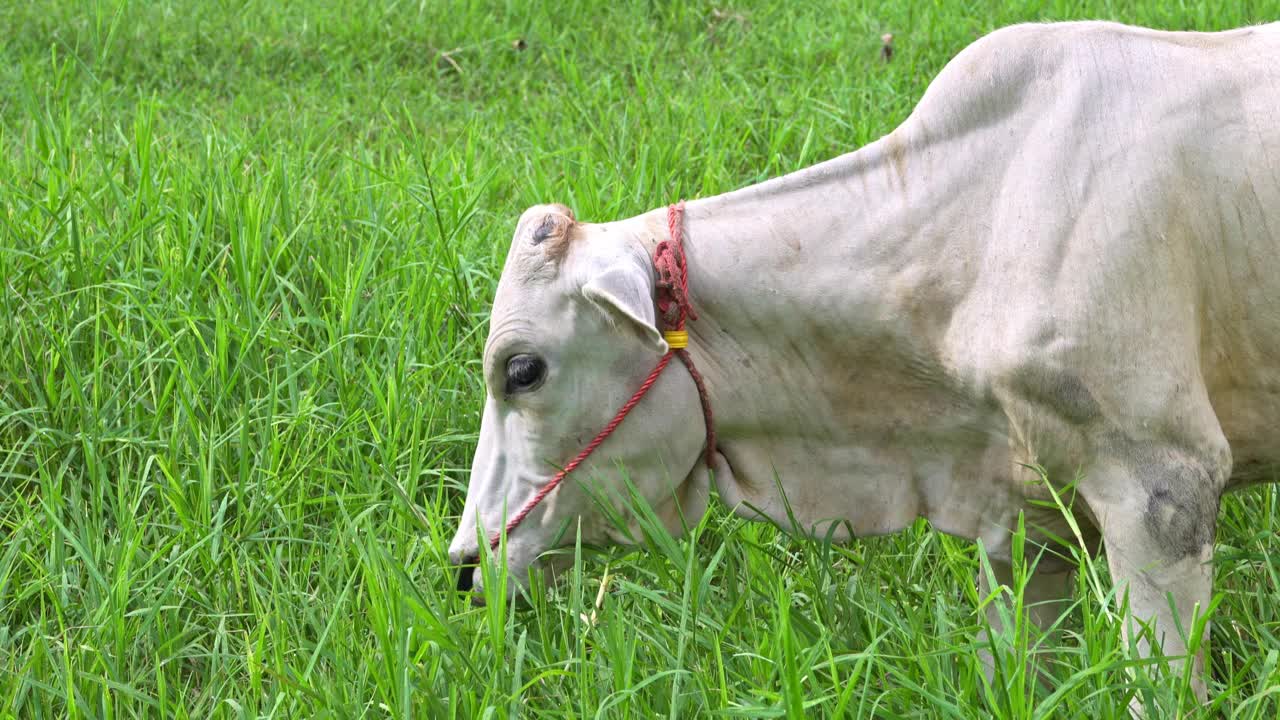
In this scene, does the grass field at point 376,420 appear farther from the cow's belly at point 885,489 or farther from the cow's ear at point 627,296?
the cow's ear at point 627,296

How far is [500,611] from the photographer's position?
267 cm

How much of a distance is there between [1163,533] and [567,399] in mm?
1110

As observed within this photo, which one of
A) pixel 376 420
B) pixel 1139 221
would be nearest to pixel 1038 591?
pixel 1139 221

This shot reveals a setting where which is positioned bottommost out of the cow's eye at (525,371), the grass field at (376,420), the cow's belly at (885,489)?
the grass field at (376,420)

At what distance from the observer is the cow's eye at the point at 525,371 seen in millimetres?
2842

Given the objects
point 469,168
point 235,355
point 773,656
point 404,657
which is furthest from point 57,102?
point 773,656

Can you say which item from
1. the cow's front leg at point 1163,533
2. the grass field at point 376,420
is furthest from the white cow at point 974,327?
the grass field at point 376,420

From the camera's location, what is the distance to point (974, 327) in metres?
2.71

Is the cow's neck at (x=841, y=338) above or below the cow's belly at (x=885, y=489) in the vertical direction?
above

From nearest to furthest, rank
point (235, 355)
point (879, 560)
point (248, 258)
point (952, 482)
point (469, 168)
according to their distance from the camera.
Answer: point (952, 482) → point (879, 560) → point (235, 355) → point (248, 258) → point (469, 168)

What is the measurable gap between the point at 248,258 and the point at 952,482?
7.61 feet

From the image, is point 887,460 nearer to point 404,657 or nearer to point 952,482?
point 952,482

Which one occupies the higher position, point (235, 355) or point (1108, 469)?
point (1108, 469)

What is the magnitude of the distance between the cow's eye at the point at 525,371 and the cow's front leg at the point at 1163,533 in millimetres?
1032
